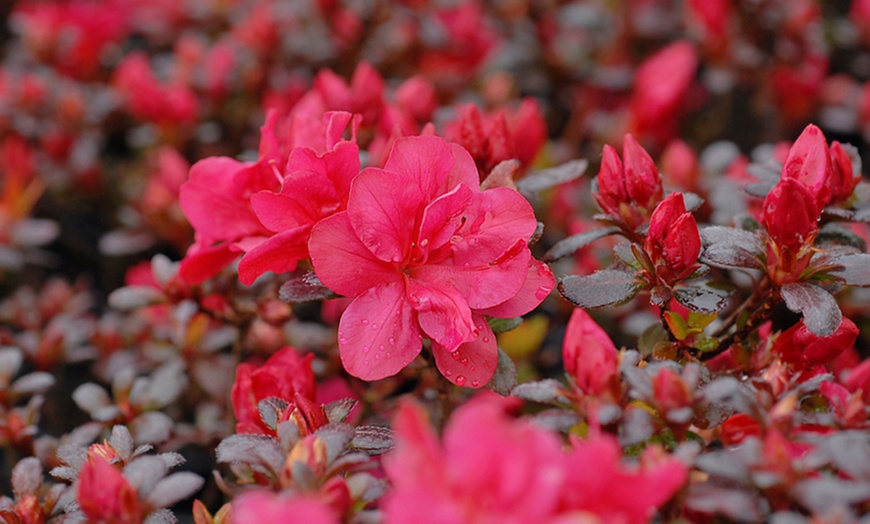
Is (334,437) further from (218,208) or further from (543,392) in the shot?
(218,208)

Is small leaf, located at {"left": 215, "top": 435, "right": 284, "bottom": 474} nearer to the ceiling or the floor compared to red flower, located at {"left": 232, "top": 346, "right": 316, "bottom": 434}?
nearer to the ceiling

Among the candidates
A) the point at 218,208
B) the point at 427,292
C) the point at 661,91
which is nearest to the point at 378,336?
the point at 427,292

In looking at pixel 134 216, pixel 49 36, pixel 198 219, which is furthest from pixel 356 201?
pixel 49 36

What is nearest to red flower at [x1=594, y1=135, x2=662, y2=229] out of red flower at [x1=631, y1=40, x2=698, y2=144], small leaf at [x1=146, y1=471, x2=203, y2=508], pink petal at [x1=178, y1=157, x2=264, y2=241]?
pink petal at [x1=178, y1=157, x2=264, y2=241]

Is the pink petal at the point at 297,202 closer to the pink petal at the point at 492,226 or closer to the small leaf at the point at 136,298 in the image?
the pink petal at the point at 492,226

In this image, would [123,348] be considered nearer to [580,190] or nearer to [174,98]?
[174,98]

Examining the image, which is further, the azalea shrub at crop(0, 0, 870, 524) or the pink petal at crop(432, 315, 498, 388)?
the pink petal at crop(432, 315, 498, 388)

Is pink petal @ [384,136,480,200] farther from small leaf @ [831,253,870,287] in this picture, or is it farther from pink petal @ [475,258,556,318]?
small leaf @ [831,253,870,287]
